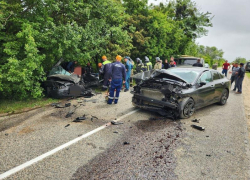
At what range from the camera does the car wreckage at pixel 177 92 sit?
516 cm

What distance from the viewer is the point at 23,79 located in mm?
5879

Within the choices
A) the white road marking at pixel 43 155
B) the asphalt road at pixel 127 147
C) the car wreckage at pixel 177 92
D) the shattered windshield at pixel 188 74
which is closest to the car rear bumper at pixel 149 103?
the car wreckage at pixel 177 92

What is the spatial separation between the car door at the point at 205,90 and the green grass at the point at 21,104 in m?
5.41

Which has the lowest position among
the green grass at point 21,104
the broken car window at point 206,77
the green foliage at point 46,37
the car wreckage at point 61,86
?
the green grass at point 21,104

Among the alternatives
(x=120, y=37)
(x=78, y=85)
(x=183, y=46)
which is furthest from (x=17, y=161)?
(x=183, y=46)

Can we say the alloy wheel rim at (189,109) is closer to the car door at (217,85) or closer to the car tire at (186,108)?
the car tire at (186,108)

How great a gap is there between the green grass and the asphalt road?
0.63m

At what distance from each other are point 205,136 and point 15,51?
6365 millimetres

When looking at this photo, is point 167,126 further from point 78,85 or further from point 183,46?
point 183,46

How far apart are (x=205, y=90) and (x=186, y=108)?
117 cm

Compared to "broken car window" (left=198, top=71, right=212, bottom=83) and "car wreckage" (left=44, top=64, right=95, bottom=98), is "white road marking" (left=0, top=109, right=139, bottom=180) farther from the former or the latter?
"broken car window" (left=198, top=71, right=212, bottom=83)

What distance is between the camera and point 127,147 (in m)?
3.57

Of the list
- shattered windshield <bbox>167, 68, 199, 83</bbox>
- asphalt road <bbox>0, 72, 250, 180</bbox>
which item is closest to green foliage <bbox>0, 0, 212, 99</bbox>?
asphalt road <bbox>0, 72, 250, 180</bbox>

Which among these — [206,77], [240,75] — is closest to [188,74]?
[206,77]
